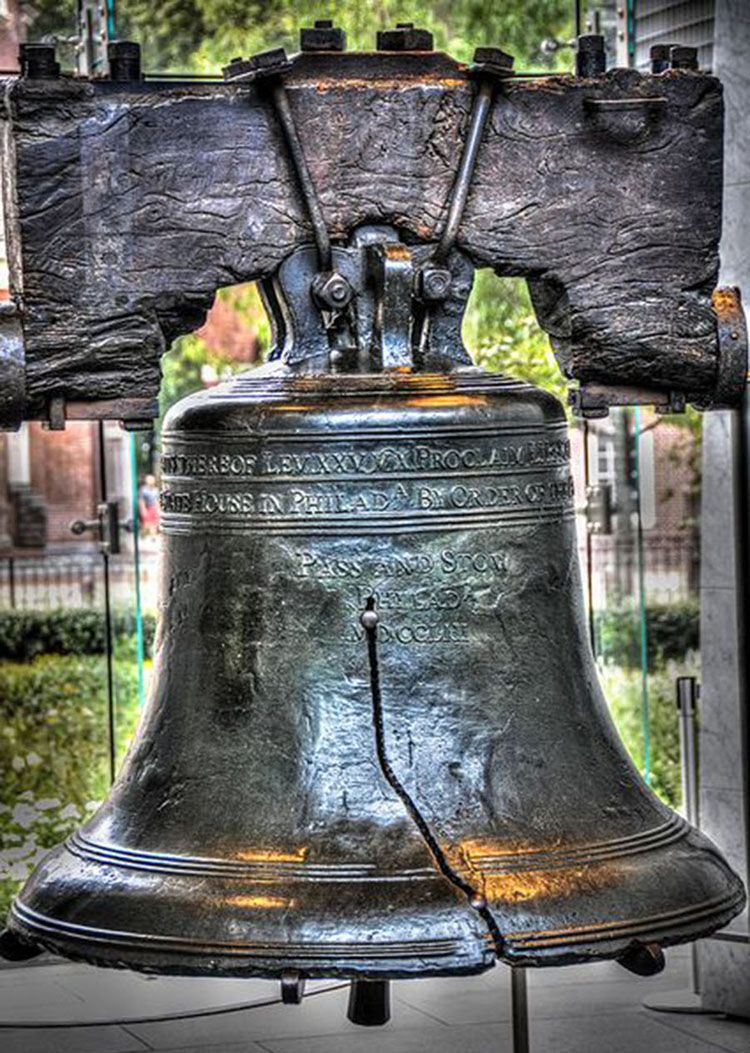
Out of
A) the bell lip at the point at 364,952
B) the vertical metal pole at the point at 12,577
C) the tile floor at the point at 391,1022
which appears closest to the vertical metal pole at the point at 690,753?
the tile floor at the point at 391,1022

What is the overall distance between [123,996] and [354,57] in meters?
4.48

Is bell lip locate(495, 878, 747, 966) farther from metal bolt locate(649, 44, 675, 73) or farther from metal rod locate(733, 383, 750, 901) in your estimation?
metal rod locate(733, 383, 750, 901)

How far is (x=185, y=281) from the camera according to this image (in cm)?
405

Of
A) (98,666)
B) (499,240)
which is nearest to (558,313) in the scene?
(499,240)

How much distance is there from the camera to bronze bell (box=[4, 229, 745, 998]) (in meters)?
3.80

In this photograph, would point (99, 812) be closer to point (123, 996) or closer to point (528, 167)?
point (528, 167)

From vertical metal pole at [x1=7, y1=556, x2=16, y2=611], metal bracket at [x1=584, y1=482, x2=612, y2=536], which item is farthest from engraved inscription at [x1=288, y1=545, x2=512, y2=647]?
vertical metal pole at [x1=7, y1=556, x2=16, y2=611]

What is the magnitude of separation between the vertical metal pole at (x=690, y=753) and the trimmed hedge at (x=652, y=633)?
1.26 metres

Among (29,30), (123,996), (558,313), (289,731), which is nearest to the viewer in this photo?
(289,731)

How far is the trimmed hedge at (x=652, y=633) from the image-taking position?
921 centimetres

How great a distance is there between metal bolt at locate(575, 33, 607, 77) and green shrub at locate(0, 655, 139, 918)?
471 centimetres

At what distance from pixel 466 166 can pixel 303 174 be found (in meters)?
0.28

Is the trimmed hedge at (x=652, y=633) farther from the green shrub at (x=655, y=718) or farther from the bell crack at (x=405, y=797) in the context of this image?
the bell crack at (x=405, y=797)

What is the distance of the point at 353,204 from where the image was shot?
4.08 metres
